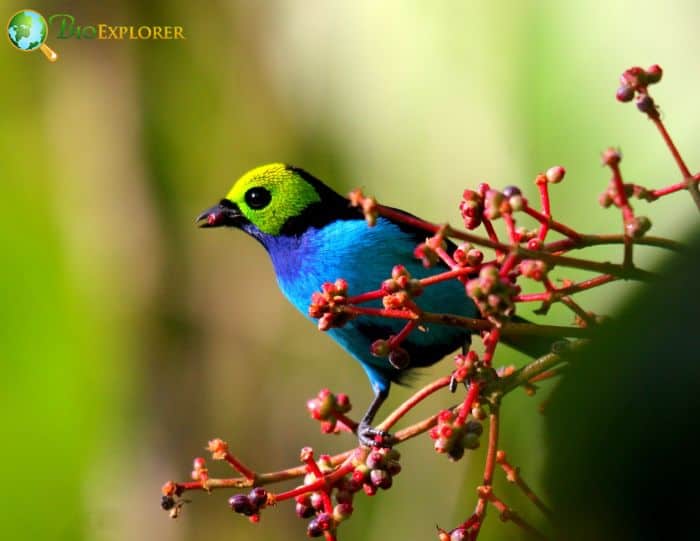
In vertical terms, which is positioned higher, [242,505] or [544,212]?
[544,212]

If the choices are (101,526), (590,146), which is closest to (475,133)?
(590,146)

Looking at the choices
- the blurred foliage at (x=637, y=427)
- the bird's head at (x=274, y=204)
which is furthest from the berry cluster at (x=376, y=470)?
the bird's head at (x=274, y=204)

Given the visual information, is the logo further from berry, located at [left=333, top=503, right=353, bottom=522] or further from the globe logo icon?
berry, located at [left=333, top=503, right=353, bottom=522]

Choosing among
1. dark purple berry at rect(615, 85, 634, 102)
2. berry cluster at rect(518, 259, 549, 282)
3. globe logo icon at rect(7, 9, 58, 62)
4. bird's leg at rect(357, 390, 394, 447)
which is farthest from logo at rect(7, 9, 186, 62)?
berry cluster at rect(518, 259, 549, 282)

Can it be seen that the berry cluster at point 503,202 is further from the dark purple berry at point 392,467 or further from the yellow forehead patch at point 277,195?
the yellow forehead patch at point 277,195

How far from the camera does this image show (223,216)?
2.99 meters

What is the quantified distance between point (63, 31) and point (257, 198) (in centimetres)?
236

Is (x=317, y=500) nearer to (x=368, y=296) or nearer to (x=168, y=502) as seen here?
(x=168, y=502)

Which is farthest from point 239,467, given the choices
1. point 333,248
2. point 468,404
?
point 333,248

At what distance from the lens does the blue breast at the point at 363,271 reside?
288 centimetres

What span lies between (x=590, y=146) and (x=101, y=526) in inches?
116

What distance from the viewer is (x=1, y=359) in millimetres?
4379

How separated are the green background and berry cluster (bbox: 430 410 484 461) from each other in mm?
2525

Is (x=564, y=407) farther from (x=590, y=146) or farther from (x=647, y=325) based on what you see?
(x=590, y=146)
